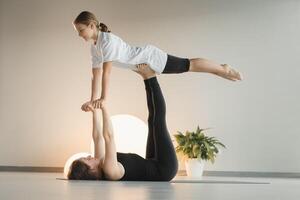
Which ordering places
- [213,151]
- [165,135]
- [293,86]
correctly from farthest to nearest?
[293,86] < [213,151] < [165,135]

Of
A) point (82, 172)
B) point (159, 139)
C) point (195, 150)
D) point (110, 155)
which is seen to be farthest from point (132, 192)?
point (195, 150)

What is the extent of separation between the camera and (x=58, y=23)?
5777 mm

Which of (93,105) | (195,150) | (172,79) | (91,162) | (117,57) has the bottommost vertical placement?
(91,162)

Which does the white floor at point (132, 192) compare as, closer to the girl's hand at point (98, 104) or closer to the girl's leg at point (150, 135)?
the girl's hand at point (98, 104)

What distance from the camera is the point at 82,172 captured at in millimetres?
3275

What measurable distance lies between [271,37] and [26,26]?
2.54 meters

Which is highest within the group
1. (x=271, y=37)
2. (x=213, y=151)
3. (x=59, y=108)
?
(x=271, y=37)

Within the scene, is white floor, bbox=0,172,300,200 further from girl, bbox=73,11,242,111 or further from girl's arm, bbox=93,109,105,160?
girl, bbox=73,11,242,111

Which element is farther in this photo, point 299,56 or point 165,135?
point 299,56

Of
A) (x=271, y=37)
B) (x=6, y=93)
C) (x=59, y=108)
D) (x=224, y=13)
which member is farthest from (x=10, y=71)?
(x=271, y=37)

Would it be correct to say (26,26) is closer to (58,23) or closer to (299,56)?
(58,23)

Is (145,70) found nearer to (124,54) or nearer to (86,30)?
(124,54)

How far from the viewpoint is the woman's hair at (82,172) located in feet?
10.7

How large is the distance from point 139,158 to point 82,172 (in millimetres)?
372
